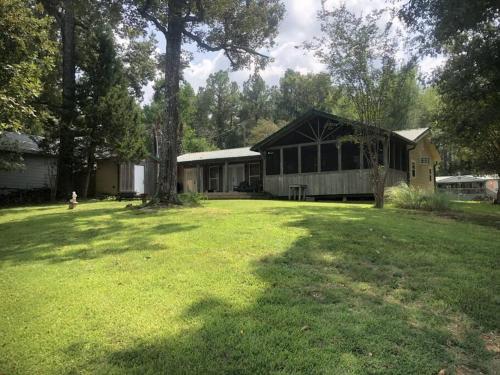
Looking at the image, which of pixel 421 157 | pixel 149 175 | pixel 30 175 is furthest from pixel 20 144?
pixel 421 157

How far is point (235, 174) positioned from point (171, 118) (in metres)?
14.2

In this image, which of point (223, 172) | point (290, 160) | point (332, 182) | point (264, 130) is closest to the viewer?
point (332, 182)

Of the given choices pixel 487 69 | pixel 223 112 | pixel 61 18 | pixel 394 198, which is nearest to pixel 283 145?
pixel 394 198

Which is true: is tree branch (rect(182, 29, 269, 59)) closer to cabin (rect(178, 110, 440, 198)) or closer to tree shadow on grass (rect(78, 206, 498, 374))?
cabin (rect(178, 110, 440, 198))

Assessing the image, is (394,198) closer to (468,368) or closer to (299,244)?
(299,244)

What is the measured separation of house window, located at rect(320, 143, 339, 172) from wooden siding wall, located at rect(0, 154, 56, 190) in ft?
50.6

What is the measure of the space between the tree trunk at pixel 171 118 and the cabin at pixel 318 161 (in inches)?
298

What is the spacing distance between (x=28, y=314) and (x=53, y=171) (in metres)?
22.1

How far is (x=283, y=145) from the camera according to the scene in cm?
2388

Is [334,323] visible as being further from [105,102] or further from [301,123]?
[105,102]

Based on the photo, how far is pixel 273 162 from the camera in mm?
24516

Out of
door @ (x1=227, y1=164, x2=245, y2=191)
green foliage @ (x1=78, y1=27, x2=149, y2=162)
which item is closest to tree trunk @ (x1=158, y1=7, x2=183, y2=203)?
green foliage @ (x1=78, y1=27, x2=149, y2=162)

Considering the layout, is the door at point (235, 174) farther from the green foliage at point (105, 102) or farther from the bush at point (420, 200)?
the bush at point (420, 200)

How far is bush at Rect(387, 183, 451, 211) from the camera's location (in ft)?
43.8
